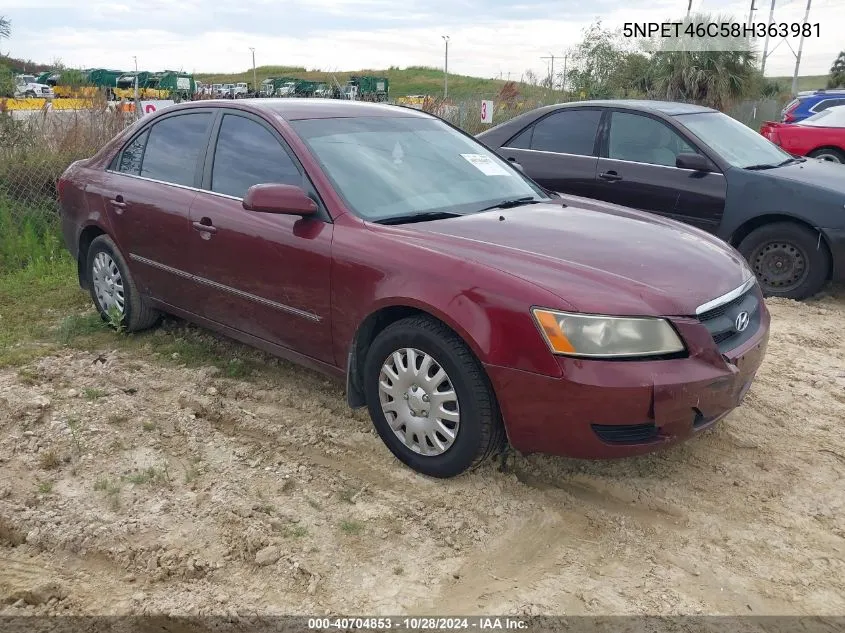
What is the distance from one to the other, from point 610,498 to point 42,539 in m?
2.31

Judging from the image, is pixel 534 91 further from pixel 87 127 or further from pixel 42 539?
pixel 42 539

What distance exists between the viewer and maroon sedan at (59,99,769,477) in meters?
2.79

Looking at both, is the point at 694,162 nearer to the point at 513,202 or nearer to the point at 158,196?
the point at 513,202

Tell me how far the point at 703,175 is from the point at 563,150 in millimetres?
1367

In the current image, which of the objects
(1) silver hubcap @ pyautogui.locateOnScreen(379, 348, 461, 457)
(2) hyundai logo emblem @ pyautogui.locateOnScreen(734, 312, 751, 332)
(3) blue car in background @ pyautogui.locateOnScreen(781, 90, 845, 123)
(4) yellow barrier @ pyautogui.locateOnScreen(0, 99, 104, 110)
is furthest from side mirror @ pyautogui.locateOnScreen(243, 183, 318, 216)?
(3) blue car in background @ pyautogui.locateOnScreen(781, 90, 845, 123)

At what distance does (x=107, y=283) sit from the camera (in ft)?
16.8

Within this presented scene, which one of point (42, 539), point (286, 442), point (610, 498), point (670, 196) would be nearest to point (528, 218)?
point (610, 498)

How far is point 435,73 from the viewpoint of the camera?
2377 inches

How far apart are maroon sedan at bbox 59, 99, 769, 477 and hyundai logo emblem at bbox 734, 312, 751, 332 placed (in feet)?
0.04

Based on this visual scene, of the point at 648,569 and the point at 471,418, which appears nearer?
the point at 648,569

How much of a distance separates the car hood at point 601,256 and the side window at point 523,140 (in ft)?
12.1

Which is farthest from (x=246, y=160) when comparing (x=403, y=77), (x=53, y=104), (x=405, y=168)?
(x=403, y=77)

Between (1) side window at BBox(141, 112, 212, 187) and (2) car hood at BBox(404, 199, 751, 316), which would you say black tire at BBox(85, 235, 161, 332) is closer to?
(1) side window at BBox(141, 112, 212, 187)

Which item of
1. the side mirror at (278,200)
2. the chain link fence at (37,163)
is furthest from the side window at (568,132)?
the chain link fence at (37,163)
